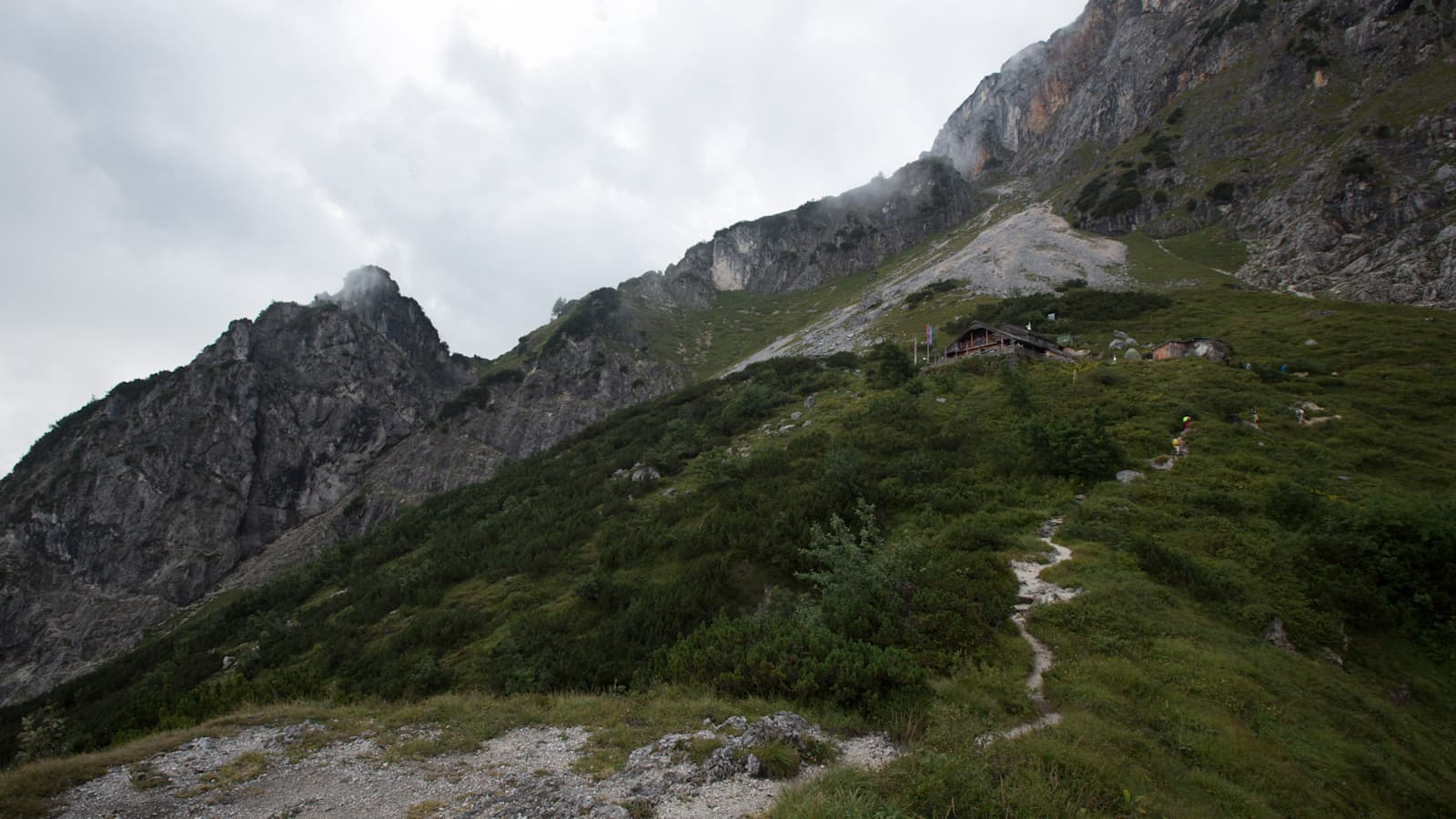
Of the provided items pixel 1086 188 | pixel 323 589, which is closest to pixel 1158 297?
pixel 1086 188

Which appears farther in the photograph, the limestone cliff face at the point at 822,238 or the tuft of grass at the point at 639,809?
the limestone cliff face at the point at 822,238

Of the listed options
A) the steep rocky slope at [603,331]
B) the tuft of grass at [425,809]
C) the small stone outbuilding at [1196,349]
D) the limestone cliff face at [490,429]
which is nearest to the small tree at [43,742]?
the tuft of grass at [425,809]

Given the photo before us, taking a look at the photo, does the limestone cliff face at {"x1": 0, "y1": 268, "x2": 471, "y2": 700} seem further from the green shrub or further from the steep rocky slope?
the green shrub

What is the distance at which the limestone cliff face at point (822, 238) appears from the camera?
133m

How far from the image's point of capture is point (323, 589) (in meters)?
37.7

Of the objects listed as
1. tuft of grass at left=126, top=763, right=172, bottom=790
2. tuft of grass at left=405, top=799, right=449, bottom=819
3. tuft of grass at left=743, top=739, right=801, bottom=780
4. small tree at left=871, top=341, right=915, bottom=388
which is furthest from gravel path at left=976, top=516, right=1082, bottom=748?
small tree at left=871, top=341, right=915, bottom=388

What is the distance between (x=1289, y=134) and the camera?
72.1 metres

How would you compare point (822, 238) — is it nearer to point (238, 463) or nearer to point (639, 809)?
point (238, 463)

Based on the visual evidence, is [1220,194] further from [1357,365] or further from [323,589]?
[323,589]

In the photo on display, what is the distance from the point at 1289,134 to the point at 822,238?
8635 cm

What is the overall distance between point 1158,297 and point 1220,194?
116 ft

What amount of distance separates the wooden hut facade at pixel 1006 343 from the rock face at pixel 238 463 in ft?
187

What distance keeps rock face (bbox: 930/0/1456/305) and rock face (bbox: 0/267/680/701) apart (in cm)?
7958

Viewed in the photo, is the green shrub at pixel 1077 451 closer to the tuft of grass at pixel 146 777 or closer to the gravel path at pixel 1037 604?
the gravel path at pixel 1037 604
